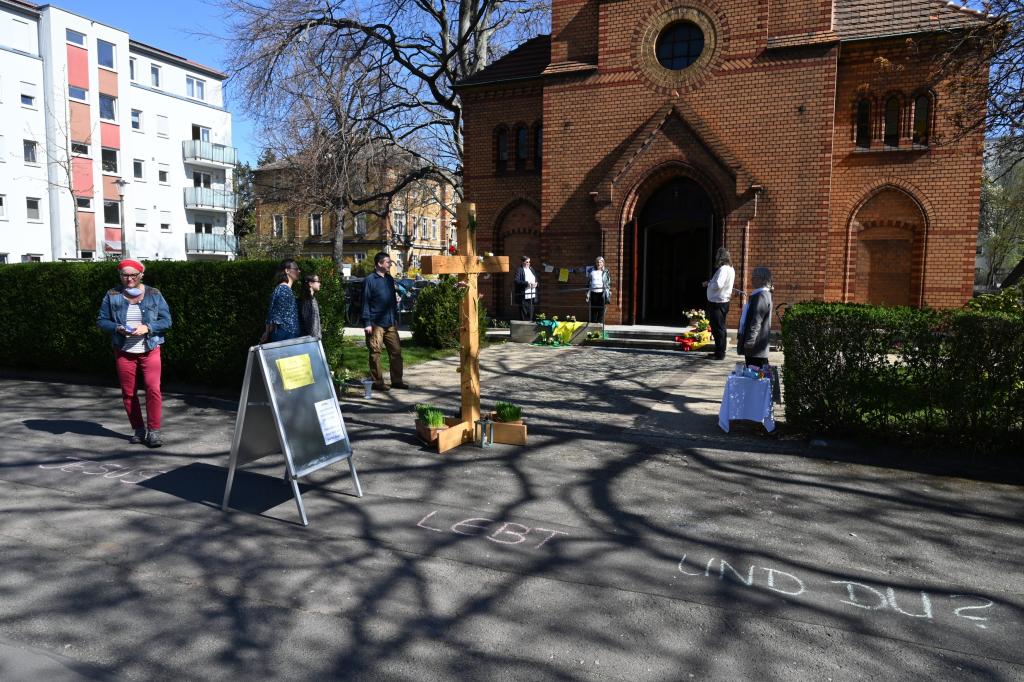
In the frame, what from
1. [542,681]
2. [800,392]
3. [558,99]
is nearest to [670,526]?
[542,681]

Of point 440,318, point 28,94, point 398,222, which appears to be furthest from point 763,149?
point 398,222

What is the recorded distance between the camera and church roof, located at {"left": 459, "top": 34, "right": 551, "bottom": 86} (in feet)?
62.8

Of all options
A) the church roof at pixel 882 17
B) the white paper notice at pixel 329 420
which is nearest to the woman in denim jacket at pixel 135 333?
the white paper notice at pixel 329 420

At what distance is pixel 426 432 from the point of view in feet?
23.1

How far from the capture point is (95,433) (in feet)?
25.1

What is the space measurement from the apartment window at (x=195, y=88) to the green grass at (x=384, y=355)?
4097 cm

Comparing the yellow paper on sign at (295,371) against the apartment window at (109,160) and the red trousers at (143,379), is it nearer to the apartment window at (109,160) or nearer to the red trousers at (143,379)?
the red trousers at (143,379)

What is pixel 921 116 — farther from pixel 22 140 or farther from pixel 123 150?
pixel 123 150

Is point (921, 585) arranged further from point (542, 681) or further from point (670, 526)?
point (542, 681)

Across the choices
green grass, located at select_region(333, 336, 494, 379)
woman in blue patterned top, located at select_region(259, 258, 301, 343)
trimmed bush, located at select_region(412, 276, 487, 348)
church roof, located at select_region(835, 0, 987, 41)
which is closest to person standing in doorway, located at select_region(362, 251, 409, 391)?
green grass, located at select_region(333, 336, 494, 379)

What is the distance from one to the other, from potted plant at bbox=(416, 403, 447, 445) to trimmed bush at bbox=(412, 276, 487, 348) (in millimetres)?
6930

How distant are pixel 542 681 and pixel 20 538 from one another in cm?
394

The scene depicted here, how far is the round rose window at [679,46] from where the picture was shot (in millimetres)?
15961

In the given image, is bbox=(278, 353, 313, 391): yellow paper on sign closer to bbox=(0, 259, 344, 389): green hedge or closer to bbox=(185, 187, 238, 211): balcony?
bbox=(0, 259, 344, 389): green hedge
